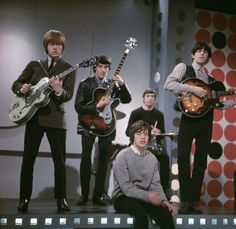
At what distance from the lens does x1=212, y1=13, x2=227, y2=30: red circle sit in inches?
226

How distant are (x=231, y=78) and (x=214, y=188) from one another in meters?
1.67

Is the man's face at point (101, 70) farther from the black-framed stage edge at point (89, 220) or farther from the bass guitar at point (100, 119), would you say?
the black-framed stage edge at point (89, 220)

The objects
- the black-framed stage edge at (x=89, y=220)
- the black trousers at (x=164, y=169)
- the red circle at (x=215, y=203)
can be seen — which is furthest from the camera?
the red circle at (x=215, y=203)

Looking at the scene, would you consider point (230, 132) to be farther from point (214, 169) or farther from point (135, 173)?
point (135, 173)

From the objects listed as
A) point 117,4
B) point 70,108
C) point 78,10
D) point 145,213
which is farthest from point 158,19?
point 145,213

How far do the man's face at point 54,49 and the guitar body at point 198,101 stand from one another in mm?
1064

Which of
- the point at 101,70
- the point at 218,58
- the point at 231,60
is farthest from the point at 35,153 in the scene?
the point at 231,60

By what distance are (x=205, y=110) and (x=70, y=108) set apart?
2.24 meters

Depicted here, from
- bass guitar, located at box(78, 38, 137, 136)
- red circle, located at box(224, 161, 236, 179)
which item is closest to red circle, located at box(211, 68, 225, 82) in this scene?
red circle, located at box(224, 161, 236, 179)

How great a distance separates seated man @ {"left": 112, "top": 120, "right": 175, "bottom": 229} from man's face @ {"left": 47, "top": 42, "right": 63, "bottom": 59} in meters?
0.85

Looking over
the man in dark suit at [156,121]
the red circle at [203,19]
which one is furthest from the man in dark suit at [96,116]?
the red circle at [203,19]

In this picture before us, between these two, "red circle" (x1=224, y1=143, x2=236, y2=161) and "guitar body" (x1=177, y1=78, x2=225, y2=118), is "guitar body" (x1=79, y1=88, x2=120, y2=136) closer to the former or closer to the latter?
"guitar body" (x1=177, y1=78, x2=225, y2=118)

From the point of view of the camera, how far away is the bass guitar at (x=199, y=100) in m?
3.20

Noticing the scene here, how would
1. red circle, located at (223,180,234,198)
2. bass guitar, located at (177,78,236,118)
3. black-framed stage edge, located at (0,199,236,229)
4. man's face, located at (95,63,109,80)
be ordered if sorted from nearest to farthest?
black-framed stage edge, located at (0,199,236,229) → bass guitar, located at (177,78,236,118) → man's face, located at (95,63,109,80) → red circle, located at (223,180,234,198)
